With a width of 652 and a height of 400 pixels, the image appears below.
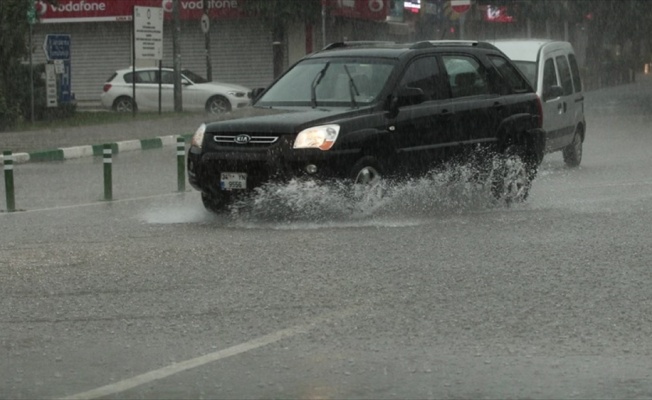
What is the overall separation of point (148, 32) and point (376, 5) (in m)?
17.3

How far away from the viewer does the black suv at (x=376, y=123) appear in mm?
12281

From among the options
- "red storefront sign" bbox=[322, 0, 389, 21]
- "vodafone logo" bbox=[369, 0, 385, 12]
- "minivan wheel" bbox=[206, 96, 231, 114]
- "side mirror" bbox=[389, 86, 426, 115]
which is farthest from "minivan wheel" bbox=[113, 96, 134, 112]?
"side mirror" bbox=[389, 86, 426, 115]

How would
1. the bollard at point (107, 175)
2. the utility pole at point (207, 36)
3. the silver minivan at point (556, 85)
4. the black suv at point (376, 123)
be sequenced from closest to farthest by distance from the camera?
the black suv at point (376, 123)
the bollard at point (107, 175)
the silver minivan at point (556, 85)
the utility pole at point (207, 36)

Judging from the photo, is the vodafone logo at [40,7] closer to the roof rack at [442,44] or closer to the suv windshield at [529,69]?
the suv windshield at [529,69]

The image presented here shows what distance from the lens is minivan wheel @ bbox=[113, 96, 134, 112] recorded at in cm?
3738

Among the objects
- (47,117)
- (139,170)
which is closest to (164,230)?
(139,170)

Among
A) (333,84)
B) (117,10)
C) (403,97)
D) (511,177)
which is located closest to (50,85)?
(117,10)

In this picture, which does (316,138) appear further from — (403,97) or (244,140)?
(403,97)

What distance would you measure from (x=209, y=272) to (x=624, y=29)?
199 feet

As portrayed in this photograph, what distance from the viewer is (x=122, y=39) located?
156ft

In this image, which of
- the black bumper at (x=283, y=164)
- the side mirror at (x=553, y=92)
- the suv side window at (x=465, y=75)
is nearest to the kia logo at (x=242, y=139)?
the black bumper at (x=283, y=164)

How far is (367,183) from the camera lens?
41.2ft

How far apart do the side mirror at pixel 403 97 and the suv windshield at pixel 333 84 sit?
0.20 metres

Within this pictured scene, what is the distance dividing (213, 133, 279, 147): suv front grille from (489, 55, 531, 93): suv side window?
3500 millimetres
